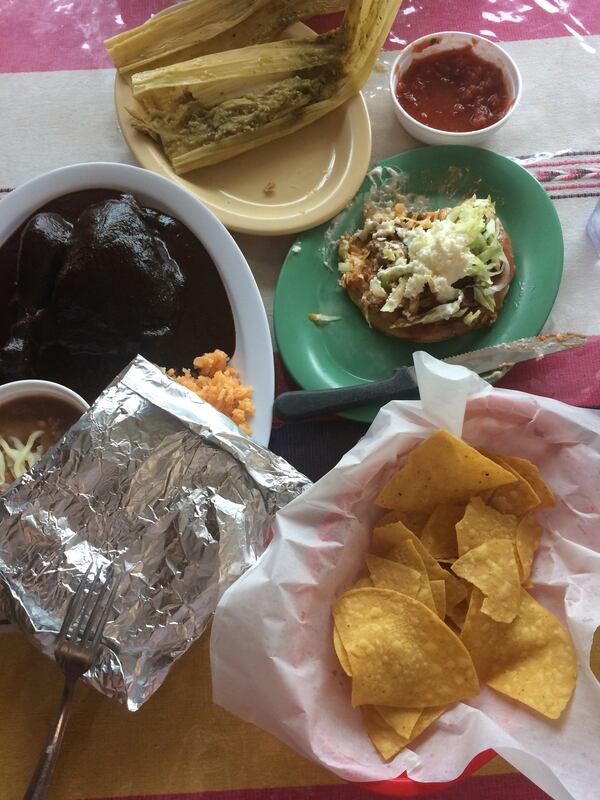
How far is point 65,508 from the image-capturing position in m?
1.18

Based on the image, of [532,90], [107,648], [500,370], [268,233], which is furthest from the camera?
[532,90]

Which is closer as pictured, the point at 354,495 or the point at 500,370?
the point at 354,495

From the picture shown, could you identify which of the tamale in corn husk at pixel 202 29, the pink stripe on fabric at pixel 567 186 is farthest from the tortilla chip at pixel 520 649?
the tamale in corn husk at pixel 202 29

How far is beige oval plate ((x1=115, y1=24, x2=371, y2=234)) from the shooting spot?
59.2 inches

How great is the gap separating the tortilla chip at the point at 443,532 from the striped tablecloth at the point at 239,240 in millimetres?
240

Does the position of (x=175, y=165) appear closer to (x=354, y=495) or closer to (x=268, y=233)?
(x=268, y=233)

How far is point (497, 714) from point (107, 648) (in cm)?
64

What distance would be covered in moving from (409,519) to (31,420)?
27.6 inches

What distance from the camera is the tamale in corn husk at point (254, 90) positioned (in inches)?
60.1

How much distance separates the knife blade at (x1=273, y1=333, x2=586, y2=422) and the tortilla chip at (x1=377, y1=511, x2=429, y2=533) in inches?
8.9

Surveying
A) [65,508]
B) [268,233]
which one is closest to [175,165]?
[268,233]

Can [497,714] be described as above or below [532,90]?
below

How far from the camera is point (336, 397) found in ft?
4.46

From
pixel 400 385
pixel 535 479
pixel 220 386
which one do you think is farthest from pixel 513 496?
pixel 220 386
